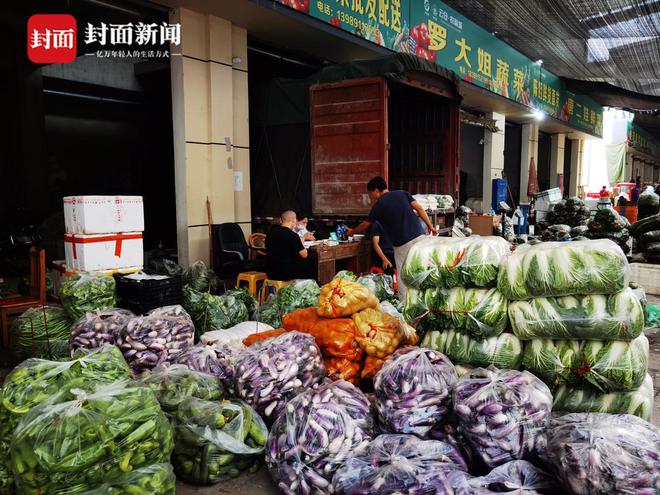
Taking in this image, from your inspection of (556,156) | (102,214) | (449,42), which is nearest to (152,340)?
(102,214)

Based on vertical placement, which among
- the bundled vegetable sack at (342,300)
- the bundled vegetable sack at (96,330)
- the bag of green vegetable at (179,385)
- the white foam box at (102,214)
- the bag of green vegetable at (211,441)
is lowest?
the bag of green vegetable at (211,441)

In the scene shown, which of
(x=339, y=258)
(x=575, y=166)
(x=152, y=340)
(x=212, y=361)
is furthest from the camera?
(x=575, y=166)

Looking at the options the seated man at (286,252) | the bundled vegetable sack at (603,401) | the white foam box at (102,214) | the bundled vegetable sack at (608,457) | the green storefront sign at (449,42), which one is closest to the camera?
the bundled vegetable sack at (608,457)

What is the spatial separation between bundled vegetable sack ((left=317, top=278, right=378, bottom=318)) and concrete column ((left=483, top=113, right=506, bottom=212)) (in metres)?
13.5

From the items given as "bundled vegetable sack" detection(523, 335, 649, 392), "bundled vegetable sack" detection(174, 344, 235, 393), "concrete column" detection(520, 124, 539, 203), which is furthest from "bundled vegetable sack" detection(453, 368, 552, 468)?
"concrete column" detection(520, 124, 539, 203)

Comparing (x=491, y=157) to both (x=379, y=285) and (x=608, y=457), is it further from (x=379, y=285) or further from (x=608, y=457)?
(x=608, y=457)

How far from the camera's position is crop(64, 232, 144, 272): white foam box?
16.8ft

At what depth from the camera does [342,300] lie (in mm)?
3295

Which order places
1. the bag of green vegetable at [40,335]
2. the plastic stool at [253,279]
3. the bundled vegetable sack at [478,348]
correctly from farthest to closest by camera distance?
the plastic stool at [253,279]
the bag of green vegetable at [40,335]
the bundled vegetable sack at [478,348]

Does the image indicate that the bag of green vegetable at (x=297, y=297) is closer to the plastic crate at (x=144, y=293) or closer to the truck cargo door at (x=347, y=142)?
the plastic crate at (x=144, y=293)

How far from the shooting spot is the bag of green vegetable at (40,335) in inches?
182

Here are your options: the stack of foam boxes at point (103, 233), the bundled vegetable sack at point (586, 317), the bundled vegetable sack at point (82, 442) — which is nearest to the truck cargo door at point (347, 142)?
the stack of foam boxes at point (103, 233)

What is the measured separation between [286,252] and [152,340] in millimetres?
2416

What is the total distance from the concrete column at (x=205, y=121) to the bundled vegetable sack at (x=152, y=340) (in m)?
Answer: 4.16
